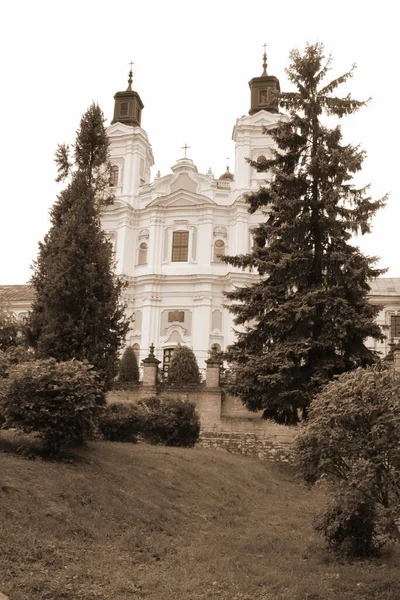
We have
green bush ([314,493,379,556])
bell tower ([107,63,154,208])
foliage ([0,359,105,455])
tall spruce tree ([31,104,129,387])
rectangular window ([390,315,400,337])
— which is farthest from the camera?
bell tower ([107,63,154,208])

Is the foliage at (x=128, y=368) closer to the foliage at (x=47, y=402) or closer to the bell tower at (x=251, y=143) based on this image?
the bell tower at (x=251, y=143)

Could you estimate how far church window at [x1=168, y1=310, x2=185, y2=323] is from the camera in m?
38.7

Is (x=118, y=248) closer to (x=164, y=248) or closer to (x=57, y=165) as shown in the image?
(x=164, y=248)

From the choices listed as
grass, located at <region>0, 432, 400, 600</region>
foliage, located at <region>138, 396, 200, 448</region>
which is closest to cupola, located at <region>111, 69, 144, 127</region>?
foliage, located at <region>138, 396, 200, 448</region>

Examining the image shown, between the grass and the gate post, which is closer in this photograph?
the grass

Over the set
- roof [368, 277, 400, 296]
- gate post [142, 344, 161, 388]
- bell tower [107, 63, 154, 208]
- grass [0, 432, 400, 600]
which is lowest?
grass [0, 432, 400, 600]

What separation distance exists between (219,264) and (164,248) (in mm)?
3832

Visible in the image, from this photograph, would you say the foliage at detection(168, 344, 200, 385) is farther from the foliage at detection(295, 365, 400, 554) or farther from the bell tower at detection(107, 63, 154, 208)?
the foliage at detection(295, 365, 400, 554)

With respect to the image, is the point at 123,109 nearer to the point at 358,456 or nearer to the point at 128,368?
the point at 128,368

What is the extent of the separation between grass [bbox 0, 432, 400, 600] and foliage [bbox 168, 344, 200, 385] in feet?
42.8

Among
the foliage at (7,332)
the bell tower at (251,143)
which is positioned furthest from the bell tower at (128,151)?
the foliage at (7,332)

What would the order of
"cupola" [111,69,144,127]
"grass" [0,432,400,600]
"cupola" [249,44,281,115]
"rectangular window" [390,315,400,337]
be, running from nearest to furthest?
"grass" [0,432,400,600]
"rectangular window" [390,315,400,337]
"cupola" [249,44,281,115]
"cupola" [111,69,144,127]

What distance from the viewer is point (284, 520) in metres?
11.9

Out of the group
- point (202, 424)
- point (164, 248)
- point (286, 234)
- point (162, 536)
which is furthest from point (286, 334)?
point (164, 248)
